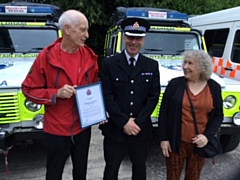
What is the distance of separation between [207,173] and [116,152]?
1747 mm

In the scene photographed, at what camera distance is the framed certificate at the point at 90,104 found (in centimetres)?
218

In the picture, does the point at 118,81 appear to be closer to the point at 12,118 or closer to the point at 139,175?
the point at 139,175

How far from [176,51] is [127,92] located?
2.29 meters

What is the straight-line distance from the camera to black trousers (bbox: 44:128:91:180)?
2271 millimetres

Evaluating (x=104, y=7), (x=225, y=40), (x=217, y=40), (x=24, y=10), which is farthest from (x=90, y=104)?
(x=104, y=7)

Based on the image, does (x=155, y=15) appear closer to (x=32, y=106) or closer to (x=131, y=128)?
(x=32, y=106)

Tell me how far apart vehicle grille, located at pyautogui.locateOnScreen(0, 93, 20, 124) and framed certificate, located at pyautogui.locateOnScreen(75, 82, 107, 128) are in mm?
1141

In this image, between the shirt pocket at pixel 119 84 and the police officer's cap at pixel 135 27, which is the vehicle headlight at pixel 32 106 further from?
the police officer's cap at pixel 135 27

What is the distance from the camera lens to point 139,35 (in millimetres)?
2352

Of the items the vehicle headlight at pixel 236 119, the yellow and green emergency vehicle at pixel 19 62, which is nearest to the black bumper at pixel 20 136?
the yellow and green emergency vehicle at pixel 19 62

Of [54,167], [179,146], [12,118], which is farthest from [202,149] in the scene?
[12,118]

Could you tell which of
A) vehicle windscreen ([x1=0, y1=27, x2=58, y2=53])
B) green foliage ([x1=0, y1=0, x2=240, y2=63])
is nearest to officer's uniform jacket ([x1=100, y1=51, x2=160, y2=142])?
vehicle windscreen ([x1=0, y1=27, x2=58, y2=53])

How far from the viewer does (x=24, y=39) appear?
422 cm

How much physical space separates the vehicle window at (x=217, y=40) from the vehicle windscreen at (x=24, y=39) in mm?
4129
